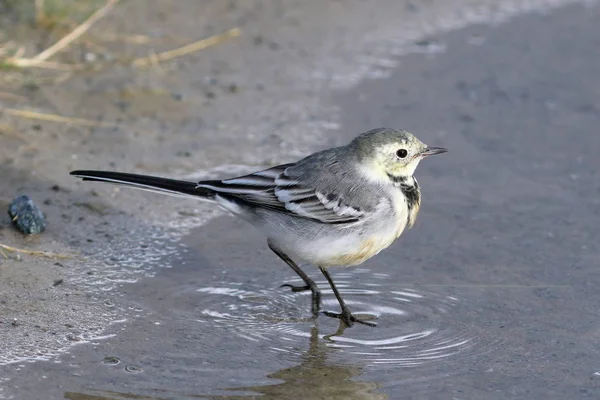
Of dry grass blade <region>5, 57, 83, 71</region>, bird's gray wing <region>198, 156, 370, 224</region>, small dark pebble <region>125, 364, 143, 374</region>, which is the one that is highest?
dry grass blade <region>5, 57, 83, 71</region>

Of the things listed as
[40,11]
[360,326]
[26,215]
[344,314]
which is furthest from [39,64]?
[360,326]

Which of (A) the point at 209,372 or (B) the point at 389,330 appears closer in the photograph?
(A) the point at 209,372

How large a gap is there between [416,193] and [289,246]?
2.98 ft

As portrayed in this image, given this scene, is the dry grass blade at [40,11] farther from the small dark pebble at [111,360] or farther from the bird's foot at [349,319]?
Answer: the small dark pebble at [111,360]

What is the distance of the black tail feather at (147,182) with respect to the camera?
6777mm

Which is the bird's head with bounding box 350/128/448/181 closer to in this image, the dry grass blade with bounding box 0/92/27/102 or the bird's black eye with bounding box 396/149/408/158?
the bird's black eye with bounding box 396/149/408/158

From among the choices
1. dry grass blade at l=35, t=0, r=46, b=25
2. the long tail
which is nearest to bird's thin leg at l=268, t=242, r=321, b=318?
the long tail

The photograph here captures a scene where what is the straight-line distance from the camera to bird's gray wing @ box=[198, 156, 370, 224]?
6.74m

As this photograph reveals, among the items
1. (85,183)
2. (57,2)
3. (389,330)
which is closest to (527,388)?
(389,330)

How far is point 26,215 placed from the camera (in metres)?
7.38

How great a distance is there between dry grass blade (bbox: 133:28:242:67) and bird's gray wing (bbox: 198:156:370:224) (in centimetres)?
344

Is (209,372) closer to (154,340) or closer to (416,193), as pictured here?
(154,340)

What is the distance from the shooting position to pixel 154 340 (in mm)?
6223

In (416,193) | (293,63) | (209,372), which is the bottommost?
(209,372)
